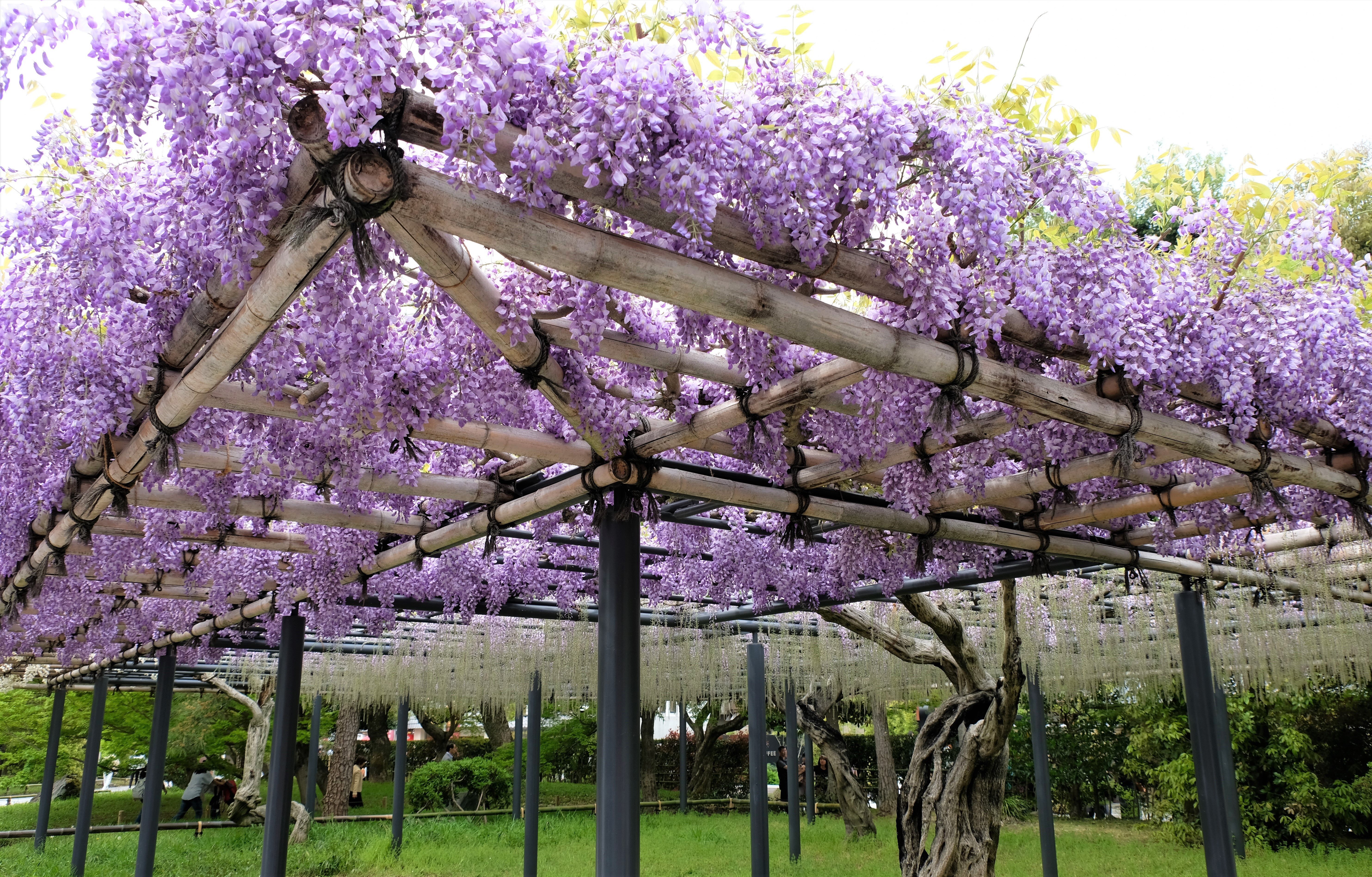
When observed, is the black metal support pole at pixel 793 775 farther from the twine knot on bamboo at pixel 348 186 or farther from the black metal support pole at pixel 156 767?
the twine knot on bamboo at pixel 348 186

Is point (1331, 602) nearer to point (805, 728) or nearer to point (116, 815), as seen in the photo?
point (805, 728)

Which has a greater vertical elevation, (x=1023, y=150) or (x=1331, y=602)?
(x=1023, y=150)

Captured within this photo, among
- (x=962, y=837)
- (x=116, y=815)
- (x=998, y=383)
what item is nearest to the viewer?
(x=998, y=383)

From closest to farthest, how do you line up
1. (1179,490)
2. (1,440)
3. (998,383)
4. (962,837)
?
(998,383)
(1,440)
(1179,490)
(962,837)

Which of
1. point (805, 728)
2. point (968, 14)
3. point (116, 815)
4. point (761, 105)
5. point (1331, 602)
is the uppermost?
point (968, 14)

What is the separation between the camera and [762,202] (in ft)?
7.46

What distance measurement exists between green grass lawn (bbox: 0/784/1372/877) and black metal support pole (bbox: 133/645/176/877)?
1818 mm

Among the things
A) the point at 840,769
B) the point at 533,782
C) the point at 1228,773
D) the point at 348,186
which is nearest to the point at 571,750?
the point at 840,769

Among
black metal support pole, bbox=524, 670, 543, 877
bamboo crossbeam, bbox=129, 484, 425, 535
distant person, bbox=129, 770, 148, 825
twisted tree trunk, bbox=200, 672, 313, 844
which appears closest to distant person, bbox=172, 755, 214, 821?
distant person, bbox=129, 770, 148, 825

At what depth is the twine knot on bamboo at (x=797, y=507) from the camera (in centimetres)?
454

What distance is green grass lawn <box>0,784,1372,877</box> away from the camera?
33.5ft


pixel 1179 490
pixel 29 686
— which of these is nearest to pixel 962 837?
pixel 1179 490

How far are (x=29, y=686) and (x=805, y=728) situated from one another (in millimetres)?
13893

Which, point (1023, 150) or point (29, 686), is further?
point (29, 686)
